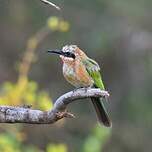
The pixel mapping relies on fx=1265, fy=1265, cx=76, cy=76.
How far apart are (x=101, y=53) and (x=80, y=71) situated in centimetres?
703

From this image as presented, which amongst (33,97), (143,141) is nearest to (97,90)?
(33,97)

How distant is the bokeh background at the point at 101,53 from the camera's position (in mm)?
15508

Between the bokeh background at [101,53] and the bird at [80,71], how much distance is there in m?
5.72

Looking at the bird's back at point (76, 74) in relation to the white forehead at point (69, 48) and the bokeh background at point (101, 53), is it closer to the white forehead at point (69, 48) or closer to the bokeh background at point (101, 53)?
the white forehead at point (69, 48)

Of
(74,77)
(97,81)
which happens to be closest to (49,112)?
(74,77)

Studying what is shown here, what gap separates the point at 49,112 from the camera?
27.6 ft

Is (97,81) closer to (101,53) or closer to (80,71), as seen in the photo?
(80,71)

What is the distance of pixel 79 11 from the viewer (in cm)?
1636

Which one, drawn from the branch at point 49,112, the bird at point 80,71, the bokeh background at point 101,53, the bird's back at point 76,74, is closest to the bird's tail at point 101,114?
the bird at point 80,71

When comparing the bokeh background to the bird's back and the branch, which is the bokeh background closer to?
the bird's back

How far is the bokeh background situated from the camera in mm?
15508

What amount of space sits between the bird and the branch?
0.64 meters

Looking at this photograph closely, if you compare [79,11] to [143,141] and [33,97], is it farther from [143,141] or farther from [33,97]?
[33,97]

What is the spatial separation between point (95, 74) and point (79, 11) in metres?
7.10
